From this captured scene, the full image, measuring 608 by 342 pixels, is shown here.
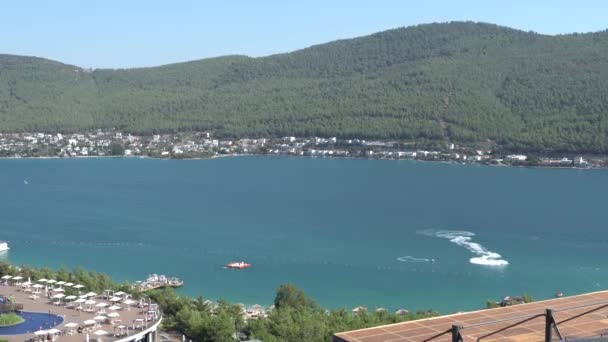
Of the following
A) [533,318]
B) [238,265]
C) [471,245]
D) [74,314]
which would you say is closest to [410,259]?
[471,245]

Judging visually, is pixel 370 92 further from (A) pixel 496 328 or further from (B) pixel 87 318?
(A) pixel 496 328

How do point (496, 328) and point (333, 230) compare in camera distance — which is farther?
point (333, 230)

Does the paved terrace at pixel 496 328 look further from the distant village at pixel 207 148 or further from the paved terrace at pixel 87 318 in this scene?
the distant village at pixel 207 148

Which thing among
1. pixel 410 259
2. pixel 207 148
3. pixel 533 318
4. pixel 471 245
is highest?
pixel 533 318

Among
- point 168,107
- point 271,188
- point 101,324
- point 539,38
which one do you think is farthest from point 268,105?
point 101,324

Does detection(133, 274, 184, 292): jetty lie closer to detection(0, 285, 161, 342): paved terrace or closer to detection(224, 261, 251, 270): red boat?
detection(224, 261, 251, 270): red boat

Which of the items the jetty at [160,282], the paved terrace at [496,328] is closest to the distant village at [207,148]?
the jetty at [160,282]

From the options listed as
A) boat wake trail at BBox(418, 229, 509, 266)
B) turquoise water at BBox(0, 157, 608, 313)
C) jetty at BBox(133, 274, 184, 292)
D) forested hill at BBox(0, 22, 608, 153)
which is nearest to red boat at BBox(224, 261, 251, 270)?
turquoise water at BBox(0, 157, 608, 313)
